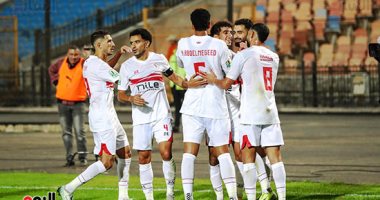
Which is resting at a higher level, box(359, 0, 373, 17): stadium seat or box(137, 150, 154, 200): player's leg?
box(359, 0, 373, 17): stadium seat

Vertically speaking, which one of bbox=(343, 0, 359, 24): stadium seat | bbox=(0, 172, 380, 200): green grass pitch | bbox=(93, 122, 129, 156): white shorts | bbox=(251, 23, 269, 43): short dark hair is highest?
bbox=(343, 0, 359, 24): stadium seat

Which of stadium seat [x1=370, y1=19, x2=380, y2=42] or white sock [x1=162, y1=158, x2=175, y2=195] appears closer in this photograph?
white sock [x1=162, y1=158, x2=175, y2=195]

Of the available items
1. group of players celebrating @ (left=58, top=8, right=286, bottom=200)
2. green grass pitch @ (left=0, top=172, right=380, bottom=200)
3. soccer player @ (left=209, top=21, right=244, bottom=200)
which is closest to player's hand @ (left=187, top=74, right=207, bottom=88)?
group of players celebrating @ (left=58, top=8, right=286, bottom=200)

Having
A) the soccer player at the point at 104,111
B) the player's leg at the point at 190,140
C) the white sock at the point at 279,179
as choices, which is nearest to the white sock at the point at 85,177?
the soccer player at the point at 104,111

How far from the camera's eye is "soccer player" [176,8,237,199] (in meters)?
12.9

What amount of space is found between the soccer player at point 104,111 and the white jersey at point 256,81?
1.84m

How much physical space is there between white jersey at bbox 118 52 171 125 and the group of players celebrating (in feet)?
0.04

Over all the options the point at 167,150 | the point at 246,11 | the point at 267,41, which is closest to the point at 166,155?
the point at 167,150

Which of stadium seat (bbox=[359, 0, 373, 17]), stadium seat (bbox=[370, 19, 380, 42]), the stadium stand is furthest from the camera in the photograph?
the stadium stand

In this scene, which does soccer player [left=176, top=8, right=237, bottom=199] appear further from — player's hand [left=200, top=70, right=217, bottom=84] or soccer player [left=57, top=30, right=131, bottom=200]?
soccer player [left=57, top=30, right=131, bottom=200]

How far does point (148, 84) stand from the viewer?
13.5 metres

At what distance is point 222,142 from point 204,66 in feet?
2.92

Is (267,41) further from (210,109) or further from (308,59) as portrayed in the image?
(210,109)

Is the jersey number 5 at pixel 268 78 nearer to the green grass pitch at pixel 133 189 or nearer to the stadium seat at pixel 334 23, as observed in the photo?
the green grass pitch at pixel 133 189
